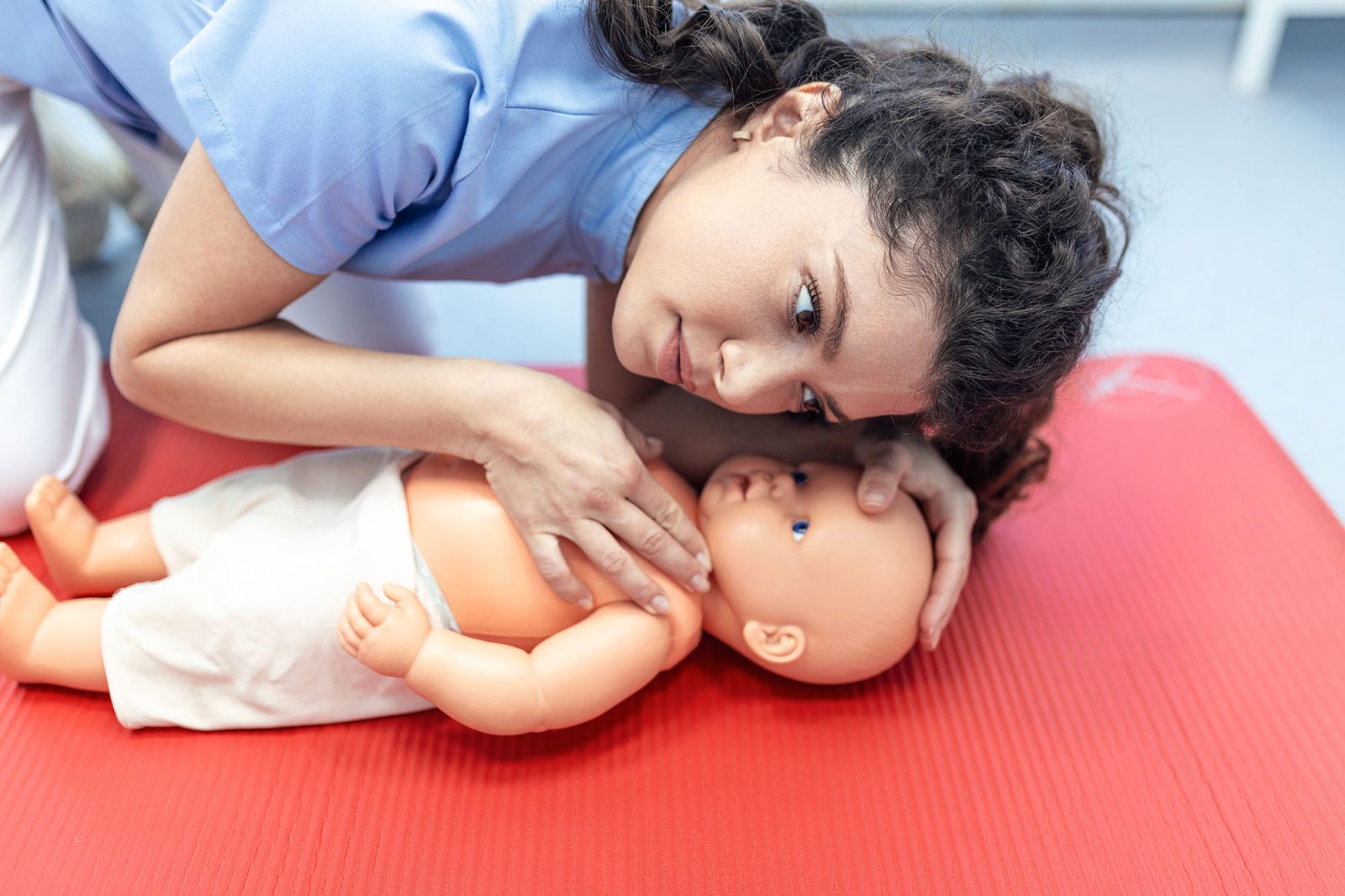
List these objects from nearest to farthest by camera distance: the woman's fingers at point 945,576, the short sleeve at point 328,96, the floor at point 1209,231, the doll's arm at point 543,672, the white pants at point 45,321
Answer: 1. the short sleeve at point 328,96
2. the doll's arm at point 543,672
3. the woman's fingers at point 945,576
4. the white pants at point 45,321
5. the floor at point 1209,231

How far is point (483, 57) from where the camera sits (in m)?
0.88

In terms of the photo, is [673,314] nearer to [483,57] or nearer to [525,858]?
[483,57]

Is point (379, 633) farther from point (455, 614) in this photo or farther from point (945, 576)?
point (945, 576)

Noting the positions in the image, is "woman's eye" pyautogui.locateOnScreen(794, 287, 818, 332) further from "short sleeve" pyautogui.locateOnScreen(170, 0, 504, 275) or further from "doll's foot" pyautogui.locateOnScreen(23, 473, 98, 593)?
"doll's foot" pyautogui.locateOnScreen(23, 473, 98, 593)

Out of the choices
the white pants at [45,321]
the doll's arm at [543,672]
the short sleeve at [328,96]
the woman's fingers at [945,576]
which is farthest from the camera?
the white pants at [45,321]

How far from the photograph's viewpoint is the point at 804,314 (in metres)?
0.85

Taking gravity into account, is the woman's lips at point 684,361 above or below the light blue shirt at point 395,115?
below

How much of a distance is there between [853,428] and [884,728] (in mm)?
313

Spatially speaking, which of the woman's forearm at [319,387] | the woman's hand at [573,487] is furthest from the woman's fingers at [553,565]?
the woman's forearm at [319,387]

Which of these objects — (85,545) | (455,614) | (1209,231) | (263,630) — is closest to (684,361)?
(455,614)

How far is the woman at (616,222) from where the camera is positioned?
838 millimetres

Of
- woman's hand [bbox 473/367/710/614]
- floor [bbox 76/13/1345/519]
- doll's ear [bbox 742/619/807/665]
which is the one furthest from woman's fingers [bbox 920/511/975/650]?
floor [bbox 76/13/1345/519]

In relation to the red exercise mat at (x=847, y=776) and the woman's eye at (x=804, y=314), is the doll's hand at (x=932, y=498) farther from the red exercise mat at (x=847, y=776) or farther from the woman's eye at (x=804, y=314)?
the woman's eye at (x=804, y=314)

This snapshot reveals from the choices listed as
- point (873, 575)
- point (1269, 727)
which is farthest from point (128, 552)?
point (1269, 727)
